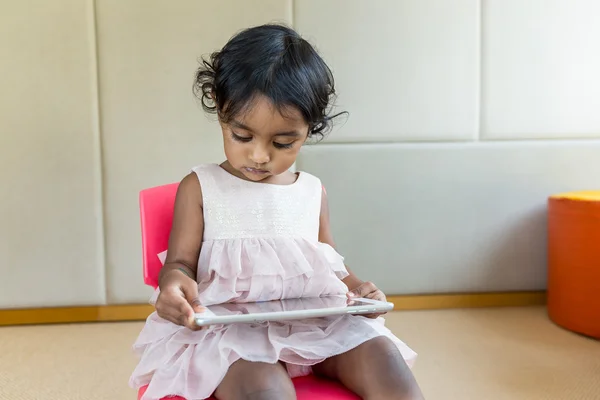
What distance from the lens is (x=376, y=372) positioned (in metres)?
0.86

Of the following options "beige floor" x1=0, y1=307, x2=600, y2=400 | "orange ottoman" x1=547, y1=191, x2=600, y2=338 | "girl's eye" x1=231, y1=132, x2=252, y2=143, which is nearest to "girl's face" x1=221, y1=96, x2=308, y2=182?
"girl's eye" x1=231, y1=132, x2=252, y2=143

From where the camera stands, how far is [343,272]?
1.07m

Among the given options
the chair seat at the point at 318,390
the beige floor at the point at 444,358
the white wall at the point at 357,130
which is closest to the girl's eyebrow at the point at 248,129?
the chair seat at the point at 318,390

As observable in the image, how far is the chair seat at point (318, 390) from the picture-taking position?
849mm

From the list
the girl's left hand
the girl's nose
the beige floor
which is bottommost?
the beige floor

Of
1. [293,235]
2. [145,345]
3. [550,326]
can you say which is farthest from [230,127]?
[550,326]

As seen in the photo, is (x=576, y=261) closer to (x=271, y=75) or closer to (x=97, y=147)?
(x=271, y=75)

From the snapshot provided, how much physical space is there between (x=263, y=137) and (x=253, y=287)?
23 centimetres

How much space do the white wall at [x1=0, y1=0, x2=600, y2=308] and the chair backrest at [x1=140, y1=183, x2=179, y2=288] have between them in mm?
762

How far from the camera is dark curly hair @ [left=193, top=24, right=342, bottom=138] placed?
94cm

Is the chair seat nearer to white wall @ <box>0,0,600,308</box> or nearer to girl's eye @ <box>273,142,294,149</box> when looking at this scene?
girl's eye @ <box>273,142,294,149</box>

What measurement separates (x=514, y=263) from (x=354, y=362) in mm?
1270

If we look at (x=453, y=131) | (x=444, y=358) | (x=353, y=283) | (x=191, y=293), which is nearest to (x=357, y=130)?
(x=453, y=131)

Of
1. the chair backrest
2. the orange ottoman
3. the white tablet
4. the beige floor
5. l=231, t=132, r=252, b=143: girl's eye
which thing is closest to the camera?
A: the white tablet
